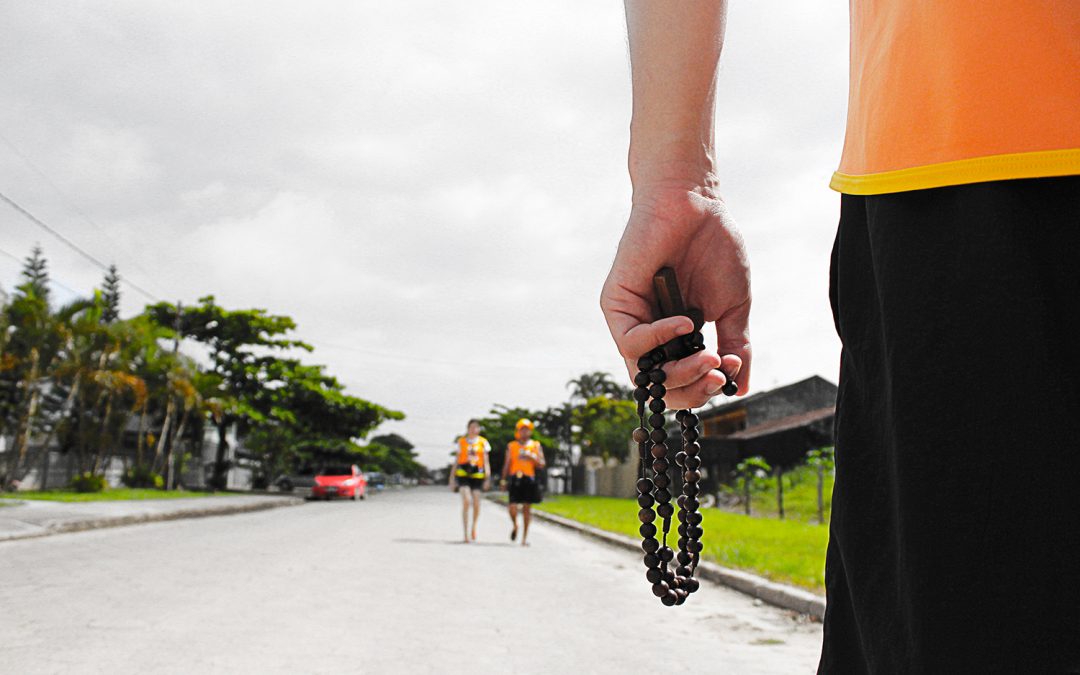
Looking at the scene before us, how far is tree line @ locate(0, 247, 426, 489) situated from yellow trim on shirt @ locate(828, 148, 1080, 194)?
23491mm

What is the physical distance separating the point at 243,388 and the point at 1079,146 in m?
41.6

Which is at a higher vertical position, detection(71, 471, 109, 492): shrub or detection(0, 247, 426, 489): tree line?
detection(0, 247, 426, 489): tree line

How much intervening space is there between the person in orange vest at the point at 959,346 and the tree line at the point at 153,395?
76.9 ft

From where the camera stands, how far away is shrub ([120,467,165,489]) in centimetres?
3072

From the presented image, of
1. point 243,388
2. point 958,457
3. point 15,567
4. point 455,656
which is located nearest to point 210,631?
point 455,656

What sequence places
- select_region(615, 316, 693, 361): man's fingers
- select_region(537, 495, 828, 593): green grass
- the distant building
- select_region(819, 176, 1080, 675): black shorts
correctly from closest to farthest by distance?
select_region(819, 176, 1080, 675): black shorts, select_region(615, 316, 693, 361): man's fingers, select_region(537, 495, 828, 593): green grass, the distant building

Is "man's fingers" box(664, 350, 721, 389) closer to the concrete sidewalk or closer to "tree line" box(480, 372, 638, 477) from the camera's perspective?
the concrete sidewalk

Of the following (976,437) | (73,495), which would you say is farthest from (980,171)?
(73,495)

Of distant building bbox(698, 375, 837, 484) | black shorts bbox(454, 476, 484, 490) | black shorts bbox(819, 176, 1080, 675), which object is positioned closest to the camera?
black shorts bbox(819, 176, 1080, 675)

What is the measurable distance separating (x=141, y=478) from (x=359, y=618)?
28385 millimetres

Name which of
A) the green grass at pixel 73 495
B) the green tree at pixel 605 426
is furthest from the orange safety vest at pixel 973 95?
the green tree at pixel 605 426

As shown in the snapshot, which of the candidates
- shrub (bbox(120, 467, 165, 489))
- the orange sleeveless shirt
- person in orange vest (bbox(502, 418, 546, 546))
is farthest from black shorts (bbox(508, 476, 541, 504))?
shrub (bbox(120, 467, 165, 489))

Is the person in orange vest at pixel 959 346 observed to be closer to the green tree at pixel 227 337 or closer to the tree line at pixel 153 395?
the tree line at pixel 153 395

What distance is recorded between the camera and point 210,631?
16.1 ft
